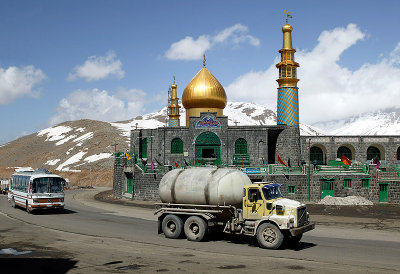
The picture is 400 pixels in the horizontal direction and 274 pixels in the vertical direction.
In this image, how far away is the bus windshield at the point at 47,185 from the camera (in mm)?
28000

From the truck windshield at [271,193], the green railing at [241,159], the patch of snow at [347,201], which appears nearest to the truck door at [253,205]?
the truck windshield at [271,193]

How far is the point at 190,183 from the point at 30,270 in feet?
24.2

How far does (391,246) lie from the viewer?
55.4 ft

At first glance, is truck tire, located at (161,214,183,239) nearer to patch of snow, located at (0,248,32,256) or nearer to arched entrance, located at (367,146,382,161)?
patch of snow, located at (0,248,32,256)

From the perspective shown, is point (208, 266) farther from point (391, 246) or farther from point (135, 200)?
point (135, 200)

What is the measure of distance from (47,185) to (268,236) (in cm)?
1813

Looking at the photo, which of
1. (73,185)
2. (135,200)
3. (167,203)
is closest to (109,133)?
(73,185)

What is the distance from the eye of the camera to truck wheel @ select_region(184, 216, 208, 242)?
1756 centimetres

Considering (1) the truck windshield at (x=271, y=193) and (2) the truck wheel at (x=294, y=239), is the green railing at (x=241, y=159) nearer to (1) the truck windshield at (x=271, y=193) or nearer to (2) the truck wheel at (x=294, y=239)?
(1) the truck windshield at (x=271, y=193)

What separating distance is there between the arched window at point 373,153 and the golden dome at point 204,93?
17607 mm

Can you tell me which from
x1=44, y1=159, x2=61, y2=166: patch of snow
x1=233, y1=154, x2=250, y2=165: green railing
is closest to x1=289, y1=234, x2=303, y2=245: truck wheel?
x1=233, y1=154, x2=250, y2=165: green railing

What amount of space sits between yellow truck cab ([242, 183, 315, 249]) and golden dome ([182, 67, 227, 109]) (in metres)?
28.7

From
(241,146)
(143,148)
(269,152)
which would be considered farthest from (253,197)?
(143,148)

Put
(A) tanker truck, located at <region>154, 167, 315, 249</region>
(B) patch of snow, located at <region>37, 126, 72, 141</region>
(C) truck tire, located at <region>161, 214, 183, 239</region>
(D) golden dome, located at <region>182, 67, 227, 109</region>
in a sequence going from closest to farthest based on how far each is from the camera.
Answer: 1. (A) tanker truck, located at <region>154, 167, 315, 249</region>
2. (C) truck tire, located at <region>161, 214, 183, 239</region>
3. (D) golden dome, located at <region>182, 67, 227, 109</region>
4. (B) patch of snow, located at <region>37, 126, 72, 141</region>
